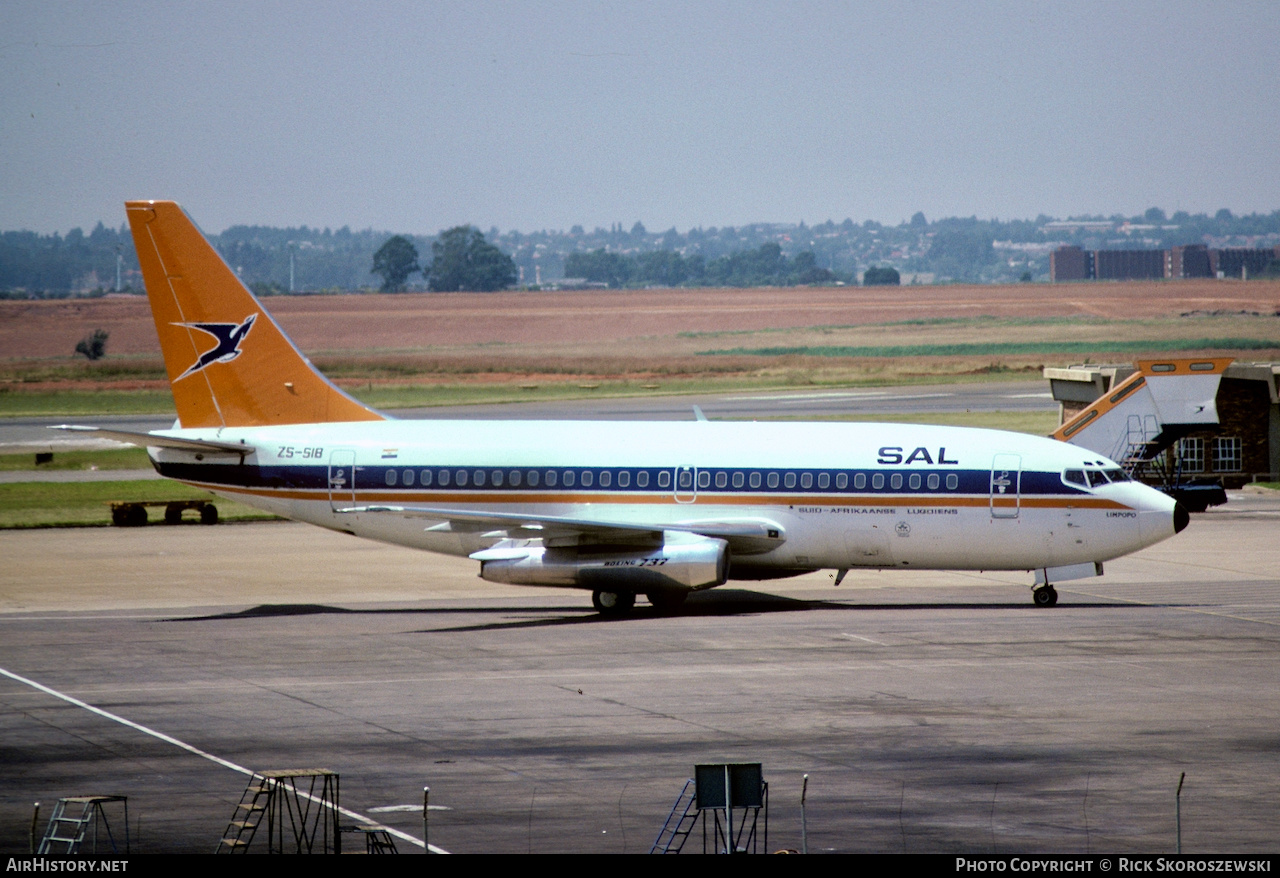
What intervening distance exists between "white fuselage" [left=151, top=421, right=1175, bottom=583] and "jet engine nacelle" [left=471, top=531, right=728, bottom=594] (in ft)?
3.66

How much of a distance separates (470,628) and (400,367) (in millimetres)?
107441

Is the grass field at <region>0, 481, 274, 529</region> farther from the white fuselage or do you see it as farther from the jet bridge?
the jet bridge

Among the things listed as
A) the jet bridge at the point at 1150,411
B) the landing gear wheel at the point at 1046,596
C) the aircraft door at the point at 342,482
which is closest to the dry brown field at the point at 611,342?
the jet bridge at the point at 1150,411

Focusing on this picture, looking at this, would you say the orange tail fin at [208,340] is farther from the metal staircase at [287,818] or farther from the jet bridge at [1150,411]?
the jet bridge at [1150,411]

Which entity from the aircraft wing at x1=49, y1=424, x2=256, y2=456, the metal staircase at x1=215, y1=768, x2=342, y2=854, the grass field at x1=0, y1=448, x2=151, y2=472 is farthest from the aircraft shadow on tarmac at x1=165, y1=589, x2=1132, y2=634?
the grass field at x1=0, y1=448, x2=151, y2=472

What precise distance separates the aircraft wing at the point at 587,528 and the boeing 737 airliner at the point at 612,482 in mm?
52

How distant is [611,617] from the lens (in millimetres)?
36969

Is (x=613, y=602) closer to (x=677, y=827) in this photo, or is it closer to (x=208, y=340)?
(x=208, y=340)

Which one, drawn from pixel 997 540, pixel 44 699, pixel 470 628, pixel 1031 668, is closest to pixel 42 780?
pixel 44 699

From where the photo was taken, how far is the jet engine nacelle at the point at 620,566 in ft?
117

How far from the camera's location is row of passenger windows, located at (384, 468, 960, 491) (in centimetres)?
3644

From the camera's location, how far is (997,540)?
35.9 m

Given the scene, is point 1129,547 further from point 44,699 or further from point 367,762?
point 44,699

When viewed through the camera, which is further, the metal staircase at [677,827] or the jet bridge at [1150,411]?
the jet bridge at [1150,411]
